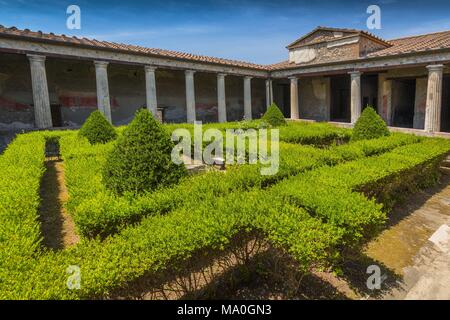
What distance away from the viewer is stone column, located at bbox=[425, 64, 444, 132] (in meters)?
13.3

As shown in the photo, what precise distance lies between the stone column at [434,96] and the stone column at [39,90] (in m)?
16.4

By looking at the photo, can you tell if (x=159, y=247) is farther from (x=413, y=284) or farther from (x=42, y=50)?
(x=42, y=50)

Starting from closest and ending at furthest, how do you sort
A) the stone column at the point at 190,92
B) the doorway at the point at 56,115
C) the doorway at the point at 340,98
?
the doorway at the point at 56,115
the stone column at the point at 190,92
the doorway at the point at 340,98

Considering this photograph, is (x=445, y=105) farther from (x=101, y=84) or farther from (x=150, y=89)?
(x=101, y=84)

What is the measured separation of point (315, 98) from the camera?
22297 mm

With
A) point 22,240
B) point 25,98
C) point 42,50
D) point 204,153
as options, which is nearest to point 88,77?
point 25,98

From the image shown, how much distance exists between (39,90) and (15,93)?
3979mm

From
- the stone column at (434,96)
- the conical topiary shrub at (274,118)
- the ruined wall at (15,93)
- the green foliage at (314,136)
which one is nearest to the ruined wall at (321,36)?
the stone column at (434,96)

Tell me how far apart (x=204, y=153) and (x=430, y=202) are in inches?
230

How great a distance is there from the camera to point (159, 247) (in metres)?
2.79

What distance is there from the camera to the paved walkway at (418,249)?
3.77 meters

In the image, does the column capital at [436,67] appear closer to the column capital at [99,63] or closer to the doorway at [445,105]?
the doorway at [445,105]

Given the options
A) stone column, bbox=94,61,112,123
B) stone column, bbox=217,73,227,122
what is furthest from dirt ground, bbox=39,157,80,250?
stone column, bbox=217,73,227,122

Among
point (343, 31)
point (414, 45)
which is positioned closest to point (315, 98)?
point (343, 31)
